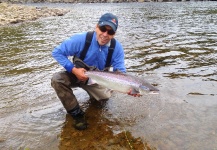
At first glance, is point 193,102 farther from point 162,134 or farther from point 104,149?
point 104,149

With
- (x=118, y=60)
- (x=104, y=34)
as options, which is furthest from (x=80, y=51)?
(x=118, y=60)

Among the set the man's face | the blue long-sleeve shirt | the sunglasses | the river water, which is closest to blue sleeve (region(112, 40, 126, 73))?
the blue long-sleeve shirt

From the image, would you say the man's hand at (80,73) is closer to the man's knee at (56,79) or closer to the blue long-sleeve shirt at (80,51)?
the blue long-sleeve shirt at (80,51)

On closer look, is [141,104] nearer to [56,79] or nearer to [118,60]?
[118,60]

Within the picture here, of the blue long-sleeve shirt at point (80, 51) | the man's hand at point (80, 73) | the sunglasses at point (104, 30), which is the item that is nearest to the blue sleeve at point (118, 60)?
the blue long-sleeve shirt at point (80, 51)

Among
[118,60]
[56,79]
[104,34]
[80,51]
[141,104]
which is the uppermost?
[104,34]

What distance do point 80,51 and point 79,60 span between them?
229 mm

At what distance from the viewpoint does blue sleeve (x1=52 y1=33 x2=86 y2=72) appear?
18.6 feet

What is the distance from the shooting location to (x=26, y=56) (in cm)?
1237

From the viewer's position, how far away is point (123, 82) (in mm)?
5223

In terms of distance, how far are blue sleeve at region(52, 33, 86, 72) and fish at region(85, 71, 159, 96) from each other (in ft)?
1.89

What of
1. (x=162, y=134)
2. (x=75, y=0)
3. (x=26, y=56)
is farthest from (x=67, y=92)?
(x=75, y=0)

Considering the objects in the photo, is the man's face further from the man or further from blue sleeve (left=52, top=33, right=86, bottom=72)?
blue sleeve (left=52, top=33, right=86, bottom=72)

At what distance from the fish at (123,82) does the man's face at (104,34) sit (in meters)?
0.76
